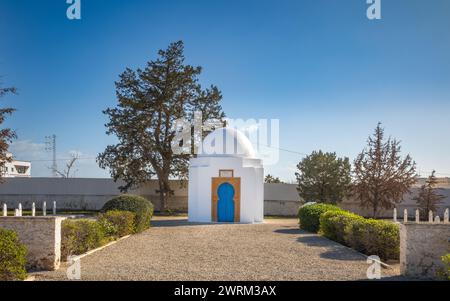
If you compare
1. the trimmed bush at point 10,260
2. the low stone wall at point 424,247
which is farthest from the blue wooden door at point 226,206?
the trimmed bush at point 10,260

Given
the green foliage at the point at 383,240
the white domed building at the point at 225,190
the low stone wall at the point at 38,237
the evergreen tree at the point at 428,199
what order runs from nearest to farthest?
the low stone wall at the point at 38,237
the green foliage at the point at 383,240
the white domed building at the point at 225,190
the evergreen tree at the point at 428,199

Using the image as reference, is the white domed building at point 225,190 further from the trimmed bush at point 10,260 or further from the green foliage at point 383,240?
the trimmed bush at point 10,260

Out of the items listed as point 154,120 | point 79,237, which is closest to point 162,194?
point 154,120

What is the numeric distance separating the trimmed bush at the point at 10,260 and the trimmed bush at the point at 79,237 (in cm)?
252

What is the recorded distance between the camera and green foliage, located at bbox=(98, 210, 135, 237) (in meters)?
16.8

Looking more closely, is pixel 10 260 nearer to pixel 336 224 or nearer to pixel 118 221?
pixel 118 221

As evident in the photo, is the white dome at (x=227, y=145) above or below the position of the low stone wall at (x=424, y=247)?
above

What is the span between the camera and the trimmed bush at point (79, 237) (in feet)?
40.4

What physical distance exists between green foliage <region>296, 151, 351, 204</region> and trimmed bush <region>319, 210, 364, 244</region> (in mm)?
14915

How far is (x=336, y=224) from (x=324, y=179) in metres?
17.7

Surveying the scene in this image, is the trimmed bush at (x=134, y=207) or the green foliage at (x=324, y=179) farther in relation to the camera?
the green foliage at (x=324, y=179)

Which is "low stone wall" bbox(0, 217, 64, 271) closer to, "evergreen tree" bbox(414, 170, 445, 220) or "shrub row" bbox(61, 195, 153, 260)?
"shrub row" bbox(61, 195, 153, 260)
